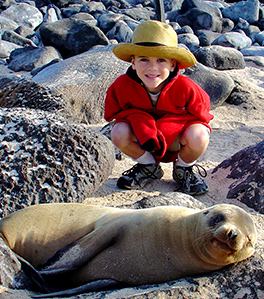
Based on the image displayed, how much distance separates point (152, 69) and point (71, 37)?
6768 mm

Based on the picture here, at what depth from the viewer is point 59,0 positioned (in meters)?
18.0

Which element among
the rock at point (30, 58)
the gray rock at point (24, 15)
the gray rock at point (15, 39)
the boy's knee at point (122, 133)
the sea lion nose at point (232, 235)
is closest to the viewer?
the sea lion nose at point (232, 235)

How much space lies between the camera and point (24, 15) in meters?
14.9

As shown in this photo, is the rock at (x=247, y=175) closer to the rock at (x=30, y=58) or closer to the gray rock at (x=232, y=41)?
the rock at (x=30, y=58)

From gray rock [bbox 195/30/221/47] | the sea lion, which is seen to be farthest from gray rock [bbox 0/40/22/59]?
the sea lion

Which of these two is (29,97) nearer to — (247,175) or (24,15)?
(247,175)

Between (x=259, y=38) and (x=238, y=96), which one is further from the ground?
(x=238, y=96)

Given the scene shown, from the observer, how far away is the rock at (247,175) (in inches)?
123

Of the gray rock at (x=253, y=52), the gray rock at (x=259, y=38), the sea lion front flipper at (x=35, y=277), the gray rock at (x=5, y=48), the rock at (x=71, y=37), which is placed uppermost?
the sea lion front flipper at (x=35, y=277)

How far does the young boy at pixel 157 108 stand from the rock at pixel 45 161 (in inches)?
13.5

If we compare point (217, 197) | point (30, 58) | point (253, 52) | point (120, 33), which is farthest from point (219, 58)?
point (217, 197)

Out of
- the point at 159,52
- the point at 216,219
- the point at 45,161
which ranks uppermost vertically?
the point at 159,52

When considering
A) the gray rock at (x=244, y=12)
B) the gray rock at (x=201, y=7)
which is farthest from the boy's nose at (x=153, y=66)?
the gray rock at (x=244, y=12)

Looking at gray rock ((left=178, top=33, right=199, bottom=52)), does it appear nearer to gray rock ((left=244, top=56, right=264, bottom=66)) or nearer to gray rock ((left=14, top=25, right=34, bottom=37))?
gray rock ((left=244, top=56, right=264, bottom=66))
